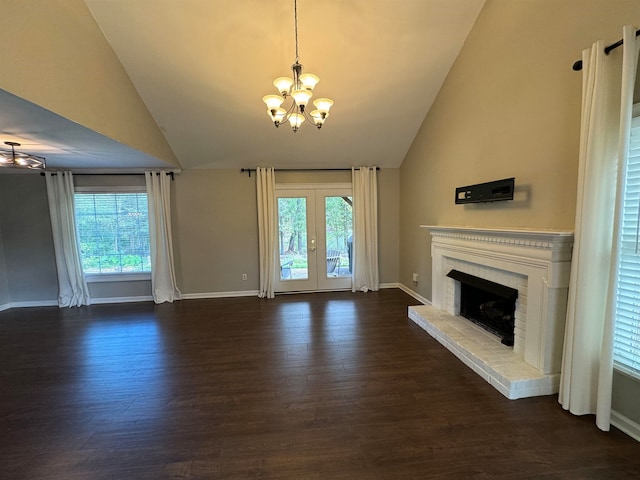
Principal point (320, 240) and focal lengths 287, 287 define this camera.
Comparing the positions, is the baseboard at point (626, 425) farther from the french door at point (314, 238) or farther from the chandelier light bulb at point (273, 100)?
the french door at point (314, 238)

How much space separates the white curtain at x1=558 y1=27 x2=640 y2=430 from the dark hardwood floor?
38cm

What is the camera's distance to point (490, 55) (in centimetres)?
304

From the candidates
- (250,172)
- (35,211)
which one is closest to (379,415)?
(250,172)

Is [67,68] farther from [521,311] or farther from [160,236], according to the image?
[521,311]

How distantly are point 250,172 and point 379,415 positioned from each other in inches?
180

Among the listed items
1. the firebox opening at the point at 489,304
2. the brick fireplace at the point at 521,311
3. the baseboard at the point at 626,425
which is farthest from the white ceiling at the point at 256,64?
the baseboard at the point at 626,425

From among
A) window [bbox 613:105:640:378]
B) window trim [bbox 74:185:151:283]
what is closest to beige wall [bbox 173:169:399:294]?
window trim [bbox 74:185:151:283]

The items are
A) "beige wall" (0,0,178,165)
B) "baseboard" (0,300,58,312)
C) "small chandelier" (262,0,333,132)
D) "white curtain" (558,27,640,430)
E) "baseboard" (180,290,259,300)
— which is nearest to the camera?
"white curtain" (558,27,640,430)

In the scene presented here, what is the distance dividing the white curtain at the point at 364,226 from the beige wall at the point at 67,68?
361 cm

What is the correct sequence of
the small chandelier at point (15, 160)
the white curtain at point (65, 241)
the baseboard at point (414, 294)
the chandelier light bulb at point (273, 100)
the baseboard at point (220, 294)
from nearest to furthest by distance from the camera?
the chandelier light bulb at point (273, 100), the small chandelier at point (15, 160), the baseboard at point (414, 294), the white curtain at point (65, 241), the baseboard at point (220, 294)

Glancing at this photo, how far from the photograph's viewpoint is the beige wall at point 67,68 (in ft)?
6.31

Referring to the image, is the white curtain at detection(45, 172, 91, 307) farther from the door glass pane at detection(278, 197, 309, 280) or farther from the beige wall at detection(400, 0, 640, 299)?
the beige wall at detection(400, 0, 640, 299)

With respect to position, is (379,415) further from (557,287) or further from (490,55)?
(490,55)

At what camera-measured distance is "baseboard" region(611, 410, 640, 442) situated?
1.85m
